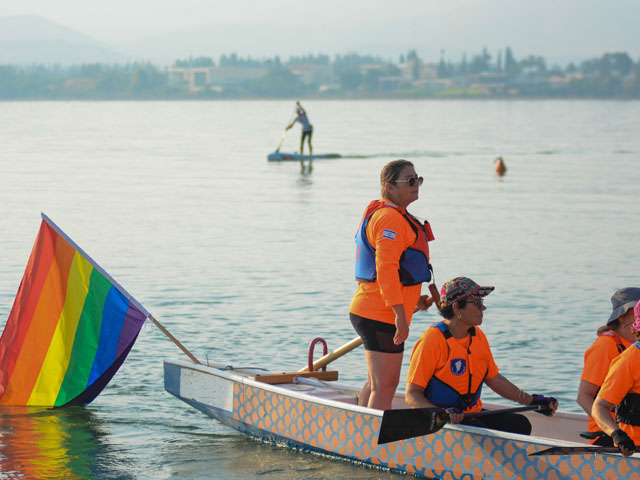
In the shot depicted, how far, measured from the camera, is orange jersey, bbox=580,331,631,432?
20.2 feet

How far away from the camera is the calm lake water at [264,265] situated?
28.2 ft

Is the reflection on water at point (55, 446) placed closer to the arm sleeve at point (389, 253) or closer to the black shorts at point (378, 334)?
the black shorts at point (378, 334)

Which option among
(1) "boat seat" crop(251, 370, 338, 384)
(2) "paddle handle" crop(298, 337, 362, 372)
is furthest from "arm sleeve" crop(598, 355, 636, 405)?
(1) "boat seat" crop(251, 370, 338, 384)

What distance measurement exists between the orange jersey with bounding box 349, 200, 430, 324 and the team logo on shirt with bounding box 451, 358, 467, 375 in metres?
0.38

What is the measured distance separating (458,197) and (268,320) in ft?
50.0

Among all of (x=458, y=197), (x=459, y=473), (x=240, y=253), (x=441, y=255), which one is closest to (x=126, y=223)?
(x=240, y=253)

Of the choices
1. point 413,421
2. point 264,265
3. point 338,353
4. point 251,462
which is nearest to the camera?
point 413,421

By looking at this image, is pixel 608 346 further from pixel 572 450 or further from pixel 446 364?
pixel 446 364

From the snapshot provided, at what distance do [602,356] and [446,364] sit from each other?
971mm

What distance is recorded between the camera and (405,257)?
692 centimetres

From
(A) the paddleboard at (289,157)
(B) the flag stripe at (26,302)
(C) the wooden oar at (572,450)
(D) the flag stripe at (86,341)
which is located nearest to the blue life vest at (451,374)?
(C) the wooden oar at (572,450)

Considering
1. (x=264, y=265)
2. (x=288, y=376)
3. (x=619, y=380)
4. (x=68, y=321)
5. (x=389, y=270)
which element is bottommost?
(x=264, y=265)

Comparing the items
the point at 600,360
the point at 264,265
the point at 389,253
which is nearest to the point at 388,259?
the point at 389,253

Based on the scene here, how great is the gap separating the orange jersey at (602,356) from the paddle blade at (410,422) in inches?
37.2
